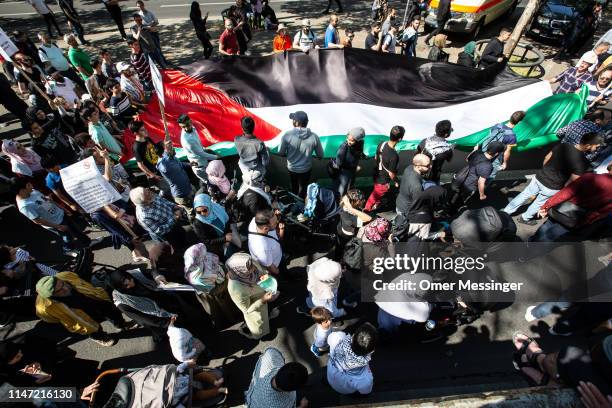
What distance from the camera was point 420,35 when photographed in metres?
11.2

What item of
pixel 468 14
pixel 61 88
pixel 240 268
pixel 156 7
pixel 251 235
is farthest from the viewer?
pixel 156 7

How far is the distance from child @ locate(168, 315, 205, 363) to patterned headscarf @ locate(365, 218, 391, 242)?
2.20 metres

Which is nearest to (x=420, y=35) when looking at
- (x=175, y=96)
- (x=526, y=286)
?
(x=175, y=96)

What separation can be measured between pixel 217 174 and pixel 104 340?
8.43ft

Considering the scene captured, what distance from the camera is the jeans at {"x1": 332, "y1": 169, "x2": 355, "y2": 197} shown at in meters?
5.04

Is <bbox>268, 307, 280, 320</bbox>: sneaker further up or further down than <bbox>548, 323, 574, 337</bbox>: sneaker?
further down

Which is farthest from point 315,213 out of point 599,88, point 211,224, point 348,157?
point 599,88

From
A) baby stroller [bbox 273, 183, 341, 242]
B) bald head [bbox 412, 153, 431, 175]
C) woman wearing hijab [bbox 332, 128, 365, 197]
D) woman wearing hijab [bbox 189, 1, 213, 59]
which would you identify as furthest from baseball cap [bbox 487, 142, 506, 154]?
woman wearing hijab [bbox 189, 1, 213, 59]

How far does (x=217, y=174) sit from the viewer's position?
15.4 feet

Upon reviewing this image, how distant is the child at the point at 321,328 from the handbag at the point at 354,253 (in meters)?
0.65

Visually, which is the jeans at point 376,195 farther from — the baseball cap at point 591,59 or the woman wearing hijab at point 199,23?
the woman wearing hijab at point 199,23

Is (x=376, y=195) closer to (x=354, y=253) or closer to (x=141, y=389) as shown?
(x=354, y=253)

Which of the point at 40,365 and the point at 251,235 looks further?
the point at 251,235

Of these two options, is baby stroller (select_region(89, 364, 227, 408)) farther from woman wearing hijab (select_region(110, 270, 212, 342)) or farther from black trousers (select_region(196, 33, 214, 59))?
black trousers (select_region(196, 33, 214, 59))
